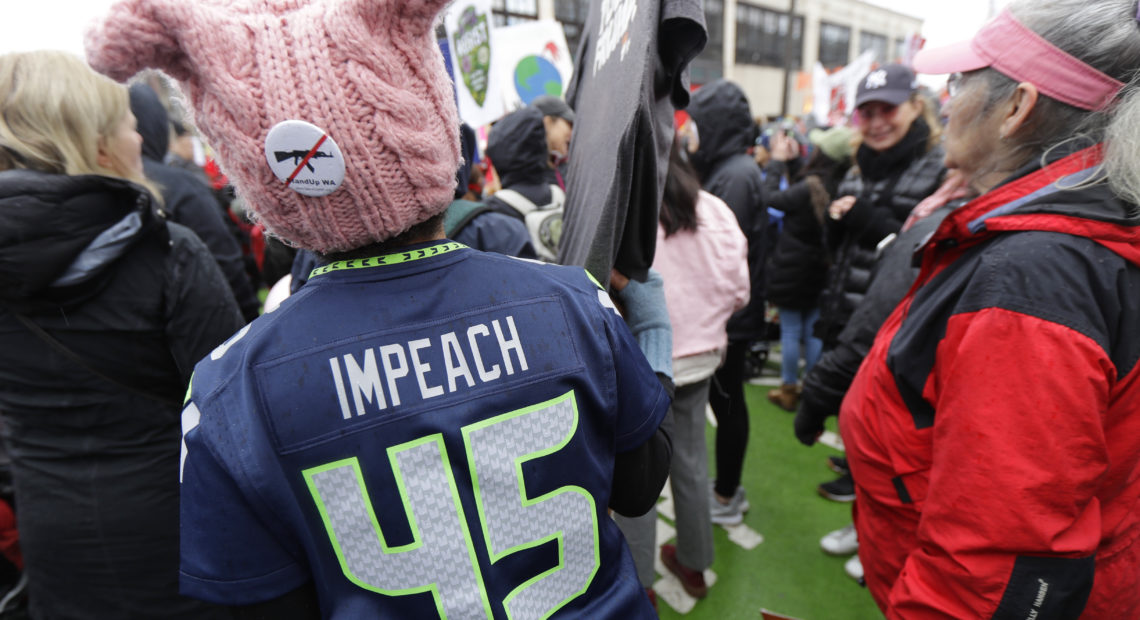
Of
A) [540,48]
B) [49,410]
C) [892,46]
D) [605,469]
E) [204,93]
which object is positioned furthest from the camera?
[892,46]

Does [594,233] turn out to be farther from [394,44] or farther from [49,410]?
[49,410]

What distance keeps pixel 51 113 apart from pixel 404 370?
132 cm

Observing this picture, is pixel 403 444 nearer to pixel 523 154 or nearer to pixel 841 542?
A: pixel 523 154

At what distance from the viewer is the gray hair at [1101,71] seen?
93 centimetres

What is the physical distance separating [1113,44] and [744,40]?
78.7 feet

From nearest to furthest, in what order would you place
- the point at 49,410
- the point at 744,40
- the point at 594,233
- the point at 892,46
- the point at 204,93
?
the point at 204,93 → the point at 594,233 → the point at 49,410 → the point at 744,40 → the point at 892,46

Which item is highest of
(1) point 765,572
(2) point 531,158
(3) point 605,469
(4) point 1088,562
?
(2) point 531,158

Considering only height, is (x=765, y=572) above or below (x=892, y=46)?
below

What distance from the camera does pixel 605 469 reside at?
2.86 feet

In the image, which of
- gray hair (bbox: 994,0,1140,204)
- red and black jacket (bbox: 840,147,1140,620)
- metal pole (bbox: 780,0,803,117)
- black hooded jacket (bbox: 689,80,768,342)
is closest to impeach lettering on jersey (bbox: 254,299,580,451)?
red and black jacket (bbox: 840,147,1140,620)

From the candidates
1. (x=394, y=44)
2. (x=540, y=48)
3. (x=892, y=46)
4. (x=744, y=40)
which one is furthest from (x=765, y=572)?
(x=892, y=46)

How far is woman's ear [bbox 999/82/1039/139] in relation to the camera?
104 centimetres

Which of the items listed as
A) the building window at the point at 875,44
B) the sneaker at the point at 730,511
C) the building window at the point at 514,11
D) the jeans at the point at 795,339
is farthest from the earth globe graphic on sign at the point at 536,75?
the building window at the point at 875,44

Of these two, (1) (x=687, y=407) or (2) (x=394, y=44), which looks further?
(1) (x=687, y=407)
